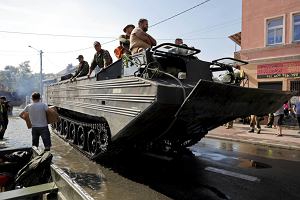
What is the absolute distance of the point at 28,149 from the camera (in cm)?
680

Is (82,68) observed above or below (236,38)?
below

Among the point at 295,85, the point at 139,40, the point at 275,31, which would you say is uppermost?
the point at 275,31

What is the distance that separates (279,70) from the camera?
1489cm

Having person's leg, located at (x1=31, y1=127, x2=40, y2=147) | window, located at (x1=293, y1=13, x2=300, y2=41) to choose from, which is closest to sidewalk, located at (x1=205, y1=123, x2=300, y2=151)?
window, located at (x1=293, y1=13, x2=300, y2=41)

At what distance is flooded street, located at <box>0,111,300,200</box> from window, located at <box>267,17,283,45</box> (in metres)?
8.22

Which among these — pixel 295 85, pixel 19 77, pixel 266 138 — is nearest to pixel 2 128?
pixel 266 138

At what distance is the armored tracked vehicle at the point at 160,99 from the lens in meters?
4.33

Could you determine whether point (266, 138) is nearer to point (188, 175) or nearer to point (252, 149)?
point (252, 149)

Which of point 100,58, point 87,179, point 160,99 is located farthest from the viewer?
point 100,58

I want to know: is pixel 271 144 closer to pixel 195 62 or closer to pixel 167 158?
pixel 167 158

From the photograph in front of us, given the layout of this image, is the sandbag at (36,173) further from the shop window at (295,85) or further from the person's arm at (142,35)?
the shop window at (295,85)

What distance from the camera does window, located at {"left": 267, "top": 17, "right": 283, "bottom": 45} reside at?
1517cm

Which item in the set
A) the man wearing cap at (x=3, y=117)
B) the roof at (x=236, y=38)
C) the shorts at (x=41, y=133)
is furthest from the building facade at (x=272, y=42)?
the shorts at (x=41, y=133)

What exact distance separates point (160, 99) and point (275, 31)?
12.9m
